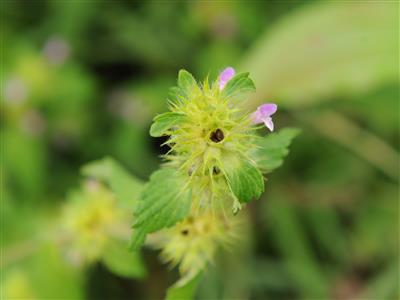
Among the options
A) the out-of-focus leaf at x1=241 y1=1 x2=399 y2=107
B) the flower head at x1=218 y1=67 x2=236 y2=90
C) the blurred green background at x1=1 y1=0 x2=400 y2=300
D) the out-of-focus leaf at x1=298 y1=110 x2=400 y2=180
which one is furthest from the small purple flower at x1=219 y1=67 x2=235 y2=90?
the out-of-focus leaf at x1=298 y1=110 x2=400 y2=180

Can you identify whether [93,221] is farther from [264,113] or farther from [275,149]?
[264,113]

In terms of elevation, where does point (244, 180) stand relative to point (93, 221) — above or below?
below

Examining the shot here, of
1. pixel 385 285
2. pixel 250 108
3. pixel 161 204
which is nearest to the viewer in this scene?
pixel 161 204

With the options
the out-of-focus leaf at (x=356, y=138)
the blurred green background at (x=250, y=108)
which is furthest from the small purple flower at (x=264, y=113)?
the out-of-focus leaf at (x=356, y=138)

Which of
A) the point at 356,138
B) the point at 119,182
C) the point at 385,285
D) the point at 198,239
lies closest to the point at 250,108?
the point at 356,138

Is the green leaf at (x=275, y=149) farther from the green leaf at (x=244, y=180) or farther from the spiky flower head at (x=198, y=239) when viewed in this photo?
the green leaf at (x=244, y=180)

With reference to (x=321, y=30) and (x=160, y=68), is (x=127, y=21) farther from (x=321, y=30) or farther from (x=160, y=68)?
(x=321, y=30)
